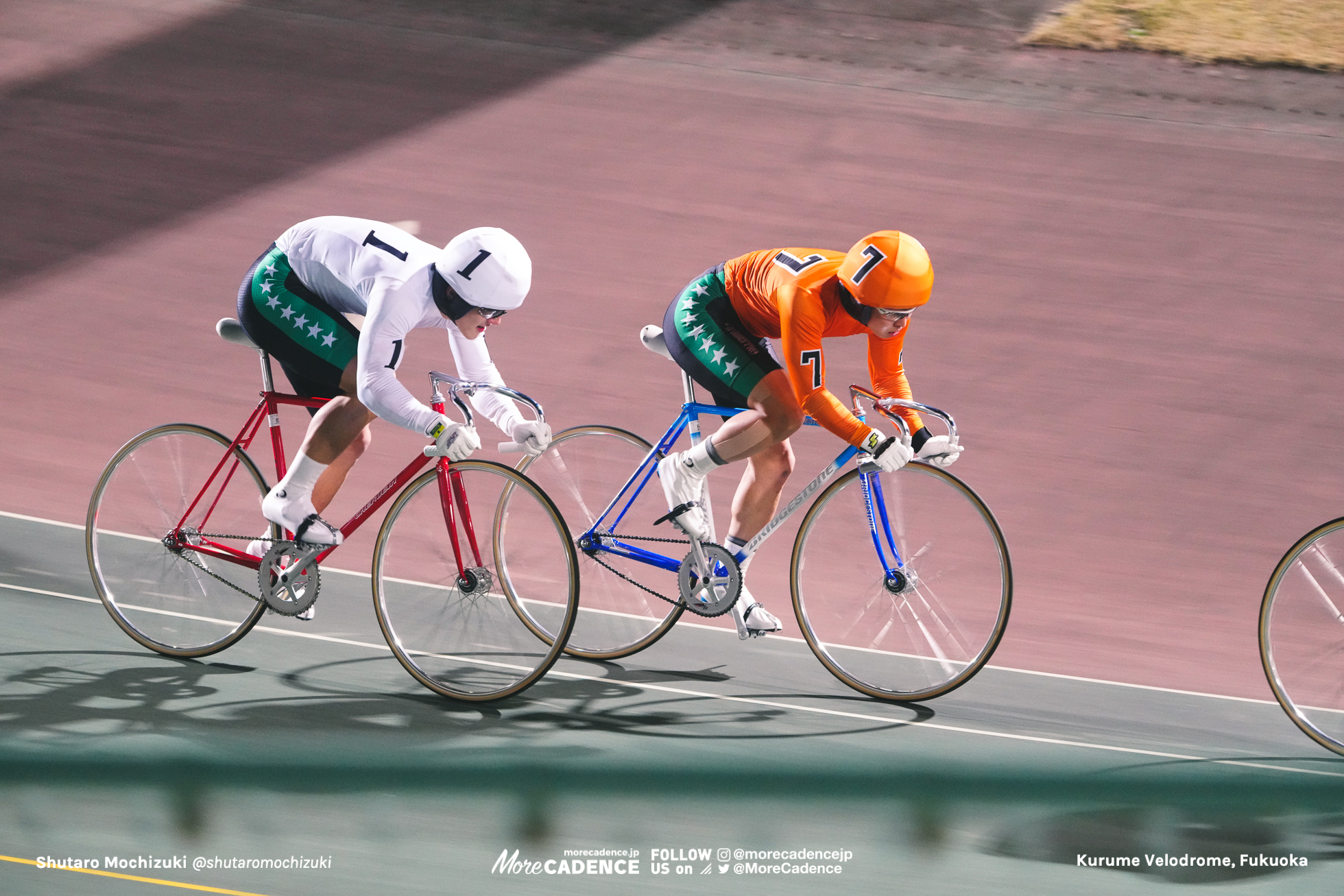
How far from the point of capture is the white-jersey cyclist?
3.71 meters

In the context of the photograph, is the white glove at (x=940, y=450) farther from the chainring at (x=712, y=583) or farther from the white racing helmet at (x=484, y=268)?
the white racing helmet at (x=484, y=268)

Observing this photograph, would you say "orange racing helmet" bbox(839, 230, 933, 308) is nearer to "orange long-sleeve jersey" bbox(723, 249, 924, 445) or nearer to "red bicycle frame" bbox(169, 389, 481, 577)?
"orange long-sleeve jersey" bbox(723, 249, 924, 445)

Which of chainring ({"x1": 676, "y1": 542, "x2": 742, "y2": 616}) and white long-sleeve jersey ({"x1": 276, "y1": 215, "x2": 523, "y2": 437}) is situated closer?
white long-sleeve jersey ({"x1": 276, "y1": 215, "x2": 523, "y2": 437})

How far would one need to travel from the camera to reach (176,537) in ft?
14.1

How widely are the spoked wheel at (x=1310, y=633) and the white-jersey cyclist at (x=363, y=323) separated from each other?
2.17 meters

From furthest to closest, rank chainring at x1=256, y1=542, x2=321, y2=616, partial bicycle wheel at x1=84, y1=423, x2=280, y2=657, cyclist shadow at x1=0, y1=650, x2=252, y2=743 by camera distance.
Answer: partial bicycle wheel at x1=84, y1=423, x2=280, y2=657, chainring at x1=256, y1=542, x2=321, y2=616, cyclist shadow at x1=0, y1=650, x2=252, y2=743

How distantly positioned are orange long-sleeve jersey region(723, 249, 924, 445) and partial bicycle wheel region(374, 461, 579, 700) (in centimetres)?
80

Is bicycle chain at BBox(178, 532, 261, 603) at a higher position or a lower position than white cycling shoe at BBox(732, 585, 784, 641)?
higher

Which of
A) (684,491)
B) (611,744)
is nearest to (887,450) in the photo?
(684,491)

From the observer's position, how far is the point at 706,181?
8375 mm

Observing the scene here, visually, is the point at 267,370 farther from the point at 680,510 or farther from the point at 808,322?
the point at 808,322

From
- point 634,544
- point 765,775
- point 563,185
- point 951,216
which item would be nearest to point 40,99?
point 563,185

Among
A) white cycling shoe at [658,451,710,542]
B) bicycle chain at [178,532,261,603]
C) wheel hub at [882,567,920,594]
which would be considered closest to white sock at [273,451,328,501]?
bicycle chain at [178,532,261,603]

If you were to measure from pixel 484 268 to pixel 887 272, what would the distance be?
43.1 inches
